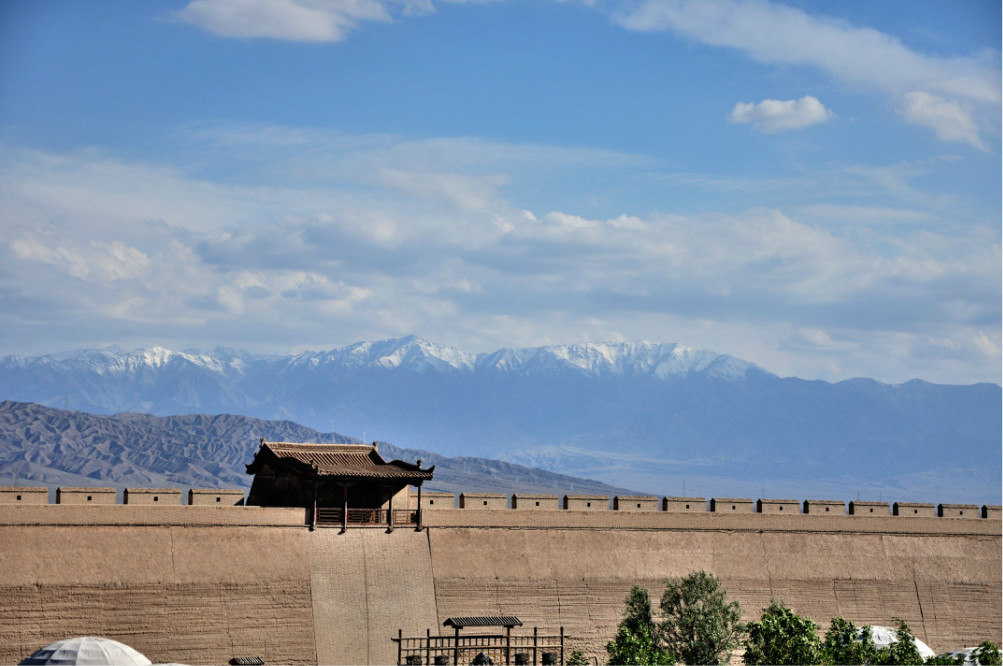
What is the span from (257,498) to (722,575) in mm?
20459

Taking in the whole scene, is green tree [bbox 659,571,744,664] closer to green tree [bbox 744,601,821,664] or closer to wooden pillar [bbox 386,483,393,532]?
green tree [bbox 744,601,821,664]

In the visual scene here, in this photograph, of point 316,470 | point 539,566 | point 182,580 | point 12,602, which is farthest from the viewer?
point 539,566

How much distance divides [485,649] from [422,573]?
15.4ft

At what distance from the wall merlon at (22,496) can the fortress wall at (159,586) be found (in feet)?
3.76

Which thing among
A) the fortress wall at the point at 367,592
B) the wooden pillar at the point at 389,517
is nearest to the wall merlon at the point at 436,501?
the wooden pillar at the point at 389,517

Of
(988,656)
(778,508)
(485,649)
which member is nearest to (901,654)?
(988,656)

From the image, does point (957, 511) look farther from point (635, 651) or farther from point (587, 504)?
point (635, 651)

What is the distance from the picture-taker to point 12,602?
45.2 m

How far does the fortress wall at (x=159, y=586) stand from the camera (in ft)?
150

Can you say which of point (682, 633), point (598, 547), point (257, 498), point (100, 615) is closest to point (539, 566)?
point (598, 547)

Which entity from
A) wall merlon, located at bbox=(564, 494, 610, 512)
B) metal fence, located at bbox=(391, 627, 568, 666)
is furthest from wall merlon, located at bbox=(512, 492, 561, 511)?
metal fence, located at bbox=(391, 627, 568, 666)

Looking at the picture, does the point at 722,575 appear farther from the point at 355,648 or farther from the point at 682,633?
the point at 355,648

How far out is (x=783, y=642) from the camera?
47000 millimetres

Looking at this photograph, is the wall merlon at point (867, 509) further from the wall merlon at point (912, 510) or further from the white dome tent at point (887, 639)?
the white dome tent at point (887, 639)
